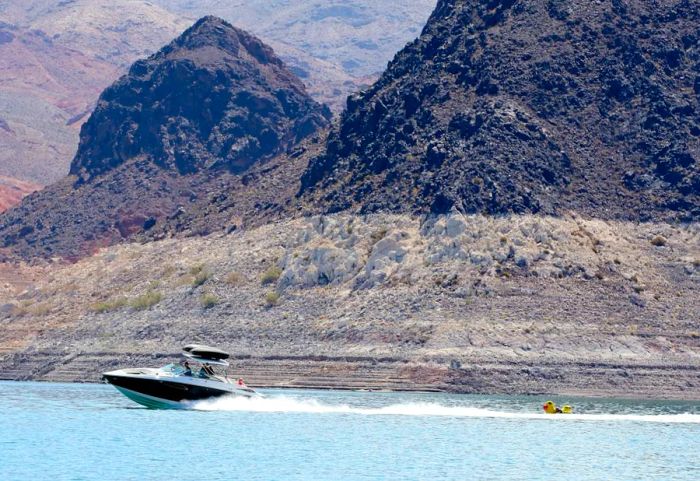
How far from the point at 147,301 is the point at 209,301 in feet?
30.9

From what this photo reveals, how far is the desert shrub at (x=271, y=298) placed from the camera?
150625 millimetres

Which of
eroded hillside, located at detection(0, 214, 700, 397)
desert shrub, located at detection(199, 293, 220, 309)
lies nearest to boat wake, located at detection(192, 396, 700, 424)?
eroded hillside, located at detection(0, 214, 700, 397)

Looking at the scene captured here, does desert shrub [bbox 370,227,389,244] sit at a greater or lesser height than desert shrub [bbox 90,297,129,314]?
greater

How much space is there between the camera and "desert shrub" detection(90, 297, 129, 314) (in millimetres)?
164125

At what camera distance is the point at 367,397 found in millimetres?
123562

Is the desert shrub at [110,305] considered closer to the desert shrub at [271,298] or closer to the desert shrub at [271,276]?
the desert shrub at [271,276]

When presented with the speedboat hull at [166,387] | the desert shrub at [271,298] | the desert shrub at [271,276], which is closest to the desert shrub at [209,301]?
the desert shrub at [271,276]

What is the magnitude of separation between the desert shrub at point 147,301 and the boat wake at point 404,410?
55.2 m

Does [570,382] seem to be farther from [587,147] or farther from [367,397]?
[587,147]

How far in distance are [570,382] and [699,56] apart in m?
51.8

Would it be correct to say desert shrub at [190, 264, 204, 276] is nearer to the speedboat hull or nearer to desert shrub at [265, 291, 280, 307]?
desert shrub at [265, 291, 280, 307]

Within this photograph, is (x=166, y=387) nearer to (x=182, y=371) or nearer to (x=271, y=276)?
(x=182, y=371)

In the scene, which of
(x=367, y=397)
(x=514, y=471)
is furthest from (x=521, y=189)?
(x=514, y=471)

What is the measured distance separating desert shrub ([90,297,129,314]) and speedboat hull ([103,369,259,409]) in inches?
2493
